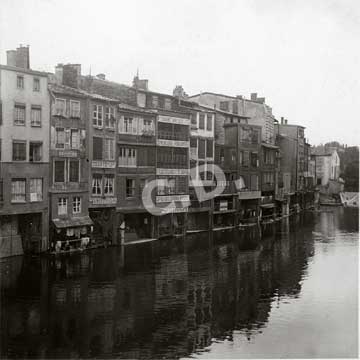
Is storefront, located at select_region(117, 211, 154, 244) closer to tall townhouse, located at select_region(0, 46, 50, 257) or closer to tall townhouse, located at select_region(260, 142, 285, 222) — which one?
tall townhouse, located at select_region(0, 46, 50, 257)

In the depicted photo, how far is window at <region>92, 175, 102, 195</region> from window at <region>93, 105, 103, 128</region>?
4.73 meters

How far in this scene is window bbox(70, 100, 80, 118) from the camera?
4744cm

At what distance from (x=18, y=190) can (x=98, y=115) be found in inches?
426

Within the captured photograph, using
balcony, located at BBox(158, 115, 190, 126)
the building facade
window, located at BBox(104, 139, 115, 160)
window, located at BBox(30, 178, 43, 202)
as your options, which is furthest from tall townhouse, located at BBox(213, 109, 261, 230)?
window, located at BBox(30, 178, 43, 202)

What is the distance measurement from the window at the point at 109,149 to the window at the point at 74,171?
3.50 metres

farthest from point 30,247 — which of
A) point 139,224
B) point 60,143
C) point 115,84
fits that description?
point 115,84

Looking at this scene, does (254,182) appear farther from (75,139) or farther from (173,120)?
(75,139)

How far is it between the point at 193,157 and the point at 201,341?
3962 cm

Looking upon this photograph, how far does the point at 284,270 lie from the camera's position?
4200cm

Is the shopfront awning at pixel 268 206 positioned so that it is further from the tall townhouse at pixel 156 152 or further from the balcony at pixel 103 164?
the balcony at pixel 103 164

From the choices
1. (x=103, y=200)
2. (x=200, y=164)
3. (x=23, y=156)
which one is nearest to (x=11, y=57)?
(x=23, y=156)

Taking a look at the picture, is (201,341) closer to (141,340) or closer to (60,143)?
(141,340)

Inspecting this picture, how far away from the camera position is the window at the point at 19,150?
43000 mm

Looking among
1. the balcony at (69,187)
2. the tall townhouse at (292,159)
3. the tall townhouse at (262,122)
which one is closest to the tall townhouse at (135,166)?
the balcony at (69,187)
